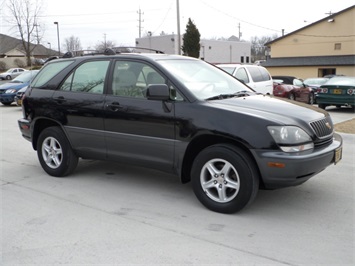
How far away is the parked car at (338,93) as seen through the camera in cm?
1338

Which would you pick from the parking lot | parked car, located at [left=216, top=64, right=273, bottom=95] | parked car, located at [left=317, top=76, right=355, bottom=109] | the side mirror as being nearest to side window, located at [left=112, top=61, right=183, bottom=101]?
the side mirror

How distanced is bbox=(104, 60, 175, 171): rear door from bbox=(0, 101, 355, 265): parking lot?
55 cm

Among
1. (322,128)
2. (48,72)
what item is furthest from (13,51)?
(322,128)

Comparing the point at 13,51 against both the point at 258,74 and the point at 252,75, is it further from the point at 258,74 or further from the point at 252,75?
the point at 252,75

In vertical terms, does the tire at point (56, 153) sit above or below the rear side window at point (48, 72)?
below

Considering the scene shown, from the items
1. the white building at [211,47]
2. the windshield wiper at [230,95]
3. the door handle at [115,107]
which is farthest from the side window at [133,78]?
the white building at [211,47]

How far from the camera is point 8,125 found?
11258 mm

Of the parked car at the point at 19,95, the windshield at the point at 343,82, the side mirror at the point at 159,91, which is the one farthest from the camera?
the parked car at the point at 19,95

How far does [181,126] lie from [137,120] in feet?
2.08

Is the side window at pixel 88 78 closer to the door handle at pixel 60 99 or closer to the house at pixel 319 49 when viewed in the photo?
the door handle at pixel 60 99

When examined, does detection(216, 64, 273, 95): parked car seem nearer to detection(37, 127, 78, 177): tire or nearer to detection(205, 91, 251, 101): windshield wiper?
detection(205, 91, 251, 101): windshield wiper

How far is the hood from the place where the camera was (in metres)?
3.98

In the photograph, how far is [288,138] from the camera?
12.5ft

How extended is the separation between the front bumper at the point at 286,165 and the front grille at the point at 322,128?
0.25 metres
